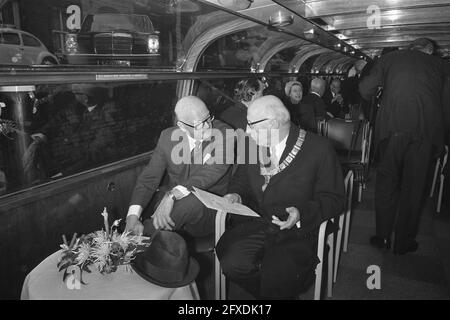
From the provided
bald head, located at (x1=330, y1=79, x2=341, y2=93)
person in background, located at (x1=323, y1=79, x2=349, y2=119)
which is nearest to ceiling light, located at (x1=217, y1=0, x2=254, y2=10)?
person in background, located at (x1=323, y1=79, x2=349, y2=119)

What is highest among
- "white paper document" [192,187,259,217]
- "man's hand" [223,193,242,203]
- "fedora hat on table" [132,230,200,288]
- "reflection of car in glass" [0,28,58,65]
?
"reflection of car in glass" [0,28,58,65]

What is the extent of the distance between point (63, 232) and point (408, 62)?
3647 millimetres

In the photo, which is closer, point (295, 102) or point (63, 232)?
point (63, 232)

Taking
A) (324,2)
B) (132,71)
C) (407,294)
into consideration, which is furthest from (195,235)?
(324,2)

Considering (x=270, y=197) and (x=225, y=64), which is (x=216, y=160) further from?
(x=225, y=64)

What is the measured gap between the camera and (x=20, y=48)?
2.39 metres

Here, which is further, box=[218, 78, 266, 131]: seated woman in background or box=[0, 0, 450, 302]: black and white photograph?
box=[218, 78, 266, 131]: seated woman in background

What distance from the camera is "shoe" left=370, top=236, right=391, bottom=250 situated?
154 inches

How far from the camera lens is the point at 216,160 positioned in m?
3.07

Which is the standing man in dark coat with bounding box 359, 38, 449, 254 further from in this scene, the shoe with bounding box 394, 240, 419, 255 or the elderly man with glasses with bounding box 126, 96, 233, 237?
the elderly man with glasses with bounding box 126, 96, 233, 237

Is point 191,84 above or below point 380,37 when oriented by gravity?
below

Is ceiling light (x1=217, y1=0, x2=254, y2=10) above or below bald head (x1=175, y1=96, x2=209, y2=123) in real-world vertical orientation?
above

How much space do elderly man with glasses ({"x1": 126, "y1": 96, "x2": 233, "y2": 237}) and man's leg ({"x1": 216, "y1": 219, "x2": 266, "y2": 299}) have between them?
1.07ft

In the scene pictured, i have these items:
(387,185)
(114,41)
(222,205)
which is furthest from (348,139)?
(114,41)
